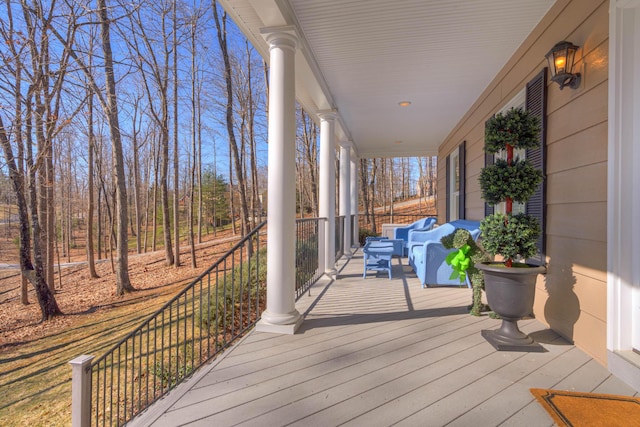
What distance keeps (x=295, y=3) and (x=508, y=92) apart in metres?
2.41

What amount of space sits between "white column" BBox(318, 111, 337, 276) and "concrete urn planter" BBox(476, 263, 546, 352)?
263cm

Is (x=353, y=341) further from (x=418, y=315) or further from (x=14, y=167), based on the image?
(x=14, y=167)

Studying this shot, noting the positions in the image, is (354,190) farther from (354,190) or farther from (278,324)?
(278,324)

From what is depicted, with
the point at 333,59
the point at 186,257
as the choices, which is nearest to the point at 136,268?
the point at 186,257

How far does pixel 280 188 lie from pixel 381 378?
149 centimetres

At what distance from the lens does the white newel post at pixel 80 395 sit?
1944 mm

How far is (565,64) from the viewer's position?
2193mm

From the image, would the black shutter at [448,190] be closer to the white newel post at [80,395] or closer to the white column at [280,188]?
the white column at [280,188]

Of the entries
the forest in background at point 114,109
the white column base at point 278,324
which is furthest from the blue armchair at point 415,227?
the forest in background at point 114,109

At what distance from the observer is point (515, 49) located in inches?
123

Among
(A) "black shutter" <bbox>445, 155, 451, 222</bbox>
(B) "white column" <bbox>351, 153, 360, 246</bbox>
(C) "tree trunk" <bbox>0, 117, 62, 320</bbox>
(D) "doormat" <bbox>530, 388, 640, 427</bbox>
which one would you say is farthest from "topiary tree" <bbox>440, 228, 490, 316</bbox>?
(C) "tree trunk" <bbox>0, 117, 62, 320</bbox>

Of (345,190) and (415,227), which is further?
(415,227)

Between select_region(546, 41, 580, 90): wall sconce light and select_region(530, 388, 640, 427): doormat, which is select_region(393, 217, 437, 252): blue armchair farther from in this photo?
select_region(530, 388, 640, 427): doormat

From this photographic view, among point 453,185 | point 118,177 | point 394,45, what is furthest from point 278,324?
point 118,177
